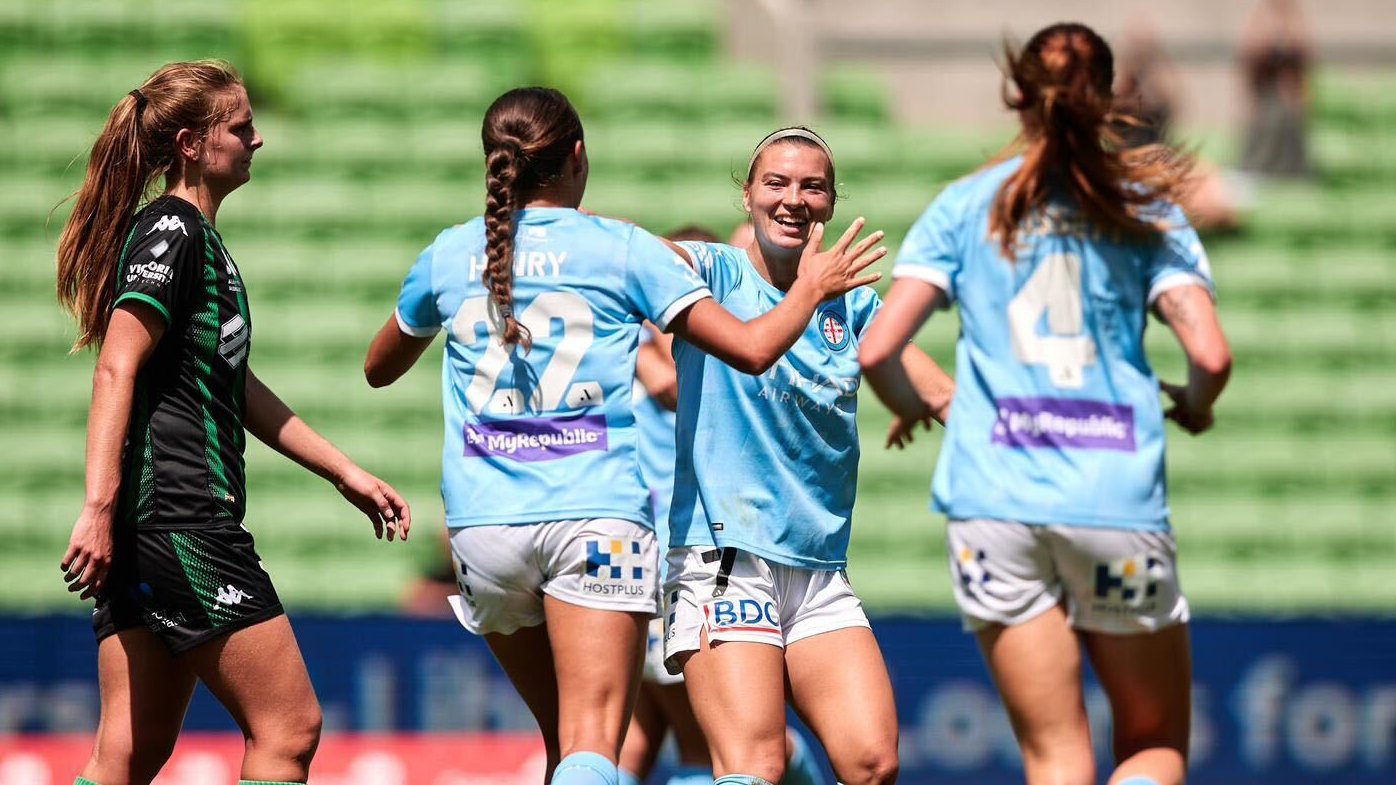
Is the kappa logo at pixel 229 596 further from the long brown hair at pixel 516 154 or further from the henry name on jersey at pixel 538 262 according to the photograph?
the henry name on jersey at pixel 538 262

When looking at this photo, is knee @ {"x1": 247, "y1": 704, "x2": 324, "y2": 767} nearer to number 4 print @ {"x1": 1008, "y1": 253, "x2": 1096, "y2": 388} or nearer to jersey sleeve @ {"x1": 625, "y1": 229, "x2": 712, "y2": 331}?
jersey sleeve @ {"x1": 625, "y1": 229, "x2": 712, "y2": 331}

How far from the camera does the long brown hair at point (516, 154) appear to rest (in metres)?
4.39

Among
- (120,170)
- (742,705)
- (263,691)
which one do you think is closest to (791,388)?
(742,705)

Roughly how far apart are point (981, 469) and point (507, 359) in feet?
3.94

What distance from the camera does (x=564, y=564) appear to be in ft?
14.1

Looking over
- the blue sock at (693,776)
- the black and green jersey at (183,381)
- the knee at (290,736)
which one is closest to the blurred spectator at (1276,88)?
the blue sock at (693,776)

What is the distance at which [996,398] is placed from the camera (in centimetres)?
421

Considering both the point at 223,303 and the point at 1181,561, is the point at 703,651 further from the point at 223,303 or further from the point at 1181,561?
the point at 1181,561

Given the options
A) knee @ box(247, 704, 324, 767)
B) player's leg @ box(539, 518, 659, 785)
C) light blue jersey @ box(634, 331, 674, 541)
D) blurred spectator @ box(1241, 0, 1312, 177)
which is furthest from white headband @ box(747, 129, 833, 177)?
blurred spectator @ box(1241, 0, 1312, 177)

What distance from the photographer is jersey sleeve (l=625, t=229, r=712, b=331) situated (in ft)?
14.1

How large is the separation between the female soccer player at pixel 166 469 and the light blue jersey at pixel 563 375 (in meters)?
0.58

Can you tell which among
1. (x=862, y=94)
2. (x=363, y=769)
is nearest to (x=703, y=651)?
(x=363, y=769)

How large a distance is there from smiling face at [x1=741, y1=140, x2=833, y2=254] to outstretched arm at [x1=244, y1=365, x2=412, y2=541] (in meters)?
1.22

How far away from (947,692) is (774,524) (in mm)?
3908
